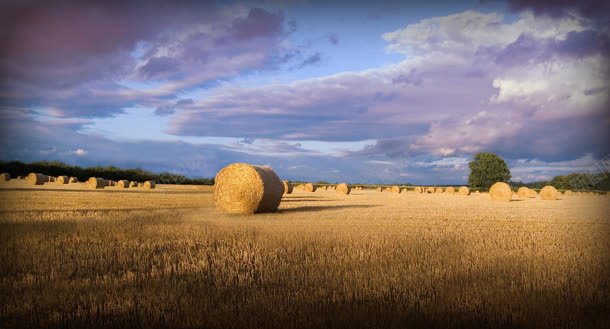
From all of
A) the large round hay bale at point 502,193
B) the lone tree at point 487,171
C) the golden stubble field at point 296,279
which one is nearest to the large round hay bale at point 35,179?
the golden stubble field at point 296,279

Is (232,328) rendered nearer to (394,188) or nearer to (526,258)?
(526,258)

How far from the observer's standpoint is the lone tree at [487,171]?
79.9 metres

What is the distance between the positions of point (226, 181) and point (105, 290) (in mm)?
12995

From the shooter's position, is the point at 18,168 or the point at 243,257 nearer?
the point at 243,257

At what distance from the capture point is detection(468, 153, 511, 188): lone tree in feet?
262

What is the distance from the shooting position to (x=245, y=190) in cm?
1894

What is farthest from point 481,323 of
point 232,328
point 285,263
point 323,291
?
point 285,263

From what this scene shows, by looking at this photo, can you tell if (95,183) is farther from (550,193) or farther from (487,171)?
(487,171)

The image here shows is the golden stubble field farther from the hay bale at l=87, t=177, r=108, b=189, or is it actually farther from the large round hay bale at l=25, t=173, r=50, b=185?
the large round hay bale at l=25, t=173, r=50, b=185

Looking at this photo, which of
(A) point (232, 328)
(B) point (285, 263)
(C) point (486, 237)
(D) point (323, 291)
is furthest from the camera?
(C) point (486, 237)

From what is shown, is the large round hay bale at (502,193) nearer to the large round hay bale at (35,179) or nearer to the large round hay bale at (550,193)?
the large round hay bale at (550,193)

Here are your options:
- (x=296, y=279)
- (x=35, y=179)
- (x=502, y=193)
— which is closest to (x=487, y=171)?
(x=502, y=193)

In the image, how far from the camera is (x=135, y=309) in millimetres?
5598

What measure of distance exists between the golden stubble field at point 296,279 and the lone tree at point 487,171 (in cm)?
7145
